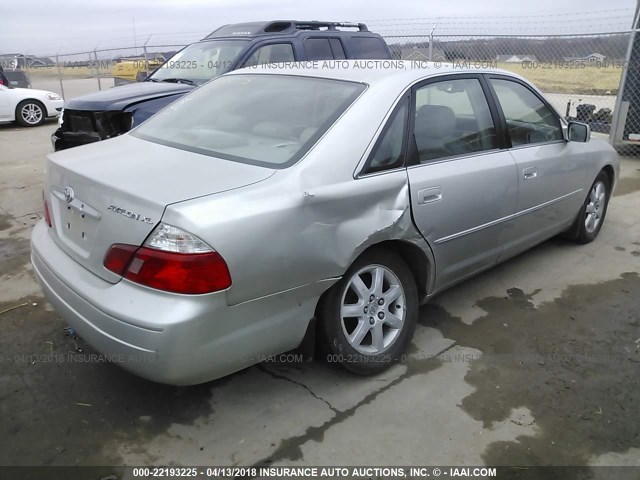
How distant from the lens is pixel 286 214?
2.30 metres

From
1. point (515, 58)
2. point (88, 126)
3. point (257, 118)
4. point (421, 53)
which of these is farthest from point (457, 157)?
point (515, 58)

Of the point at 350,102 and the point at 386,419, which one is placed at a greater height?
the point at 350,102

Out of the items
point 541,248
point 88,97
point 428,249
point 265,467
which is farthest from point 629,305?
point 88,97

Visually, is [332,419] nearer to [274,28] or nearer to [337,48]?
[337,48]

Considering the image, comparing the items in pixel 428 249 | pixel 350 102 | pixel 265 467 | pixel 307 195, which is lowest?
pixel 265 467

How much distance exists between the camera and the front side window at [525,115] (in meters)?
3.67

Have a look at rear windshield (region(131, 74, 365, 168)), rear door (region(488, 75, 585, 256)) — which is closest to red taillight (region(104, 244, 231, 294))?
rear windshield (region(131, 74, 365, 168))

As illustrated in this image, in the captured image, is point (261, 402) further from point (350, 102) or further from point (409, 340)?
point (350, 102)

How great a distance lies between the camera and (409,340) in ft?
10.2

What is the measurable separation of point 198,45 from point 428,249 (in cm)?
555

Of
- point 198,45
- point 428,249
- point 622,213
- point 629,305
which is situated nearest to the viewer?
point 428,249

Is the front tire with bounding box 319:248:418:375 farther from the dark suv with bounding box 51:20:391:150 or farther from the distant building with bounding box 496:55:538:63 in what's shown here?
the distant building with bounding box 496:55:538:63

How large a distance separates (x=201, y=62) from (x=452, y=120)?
15.0ft

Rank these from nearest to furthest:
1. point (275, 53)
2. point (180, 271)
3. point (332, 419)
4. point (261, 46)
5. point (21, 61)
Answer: point (180, 271)
point (332, 419)
point (261, 46)
point (275, 53)
point (21, 61)
